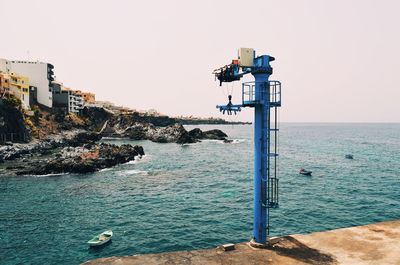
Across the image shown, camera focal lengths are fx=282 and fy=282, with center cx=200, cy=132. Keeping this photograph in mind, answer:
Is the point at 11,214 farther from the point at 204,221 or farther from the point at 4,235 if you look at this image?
the point at 204,221

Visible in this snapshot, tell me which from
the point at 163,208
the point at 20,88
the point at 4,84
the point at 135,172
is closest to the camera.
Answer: the point at 163,208

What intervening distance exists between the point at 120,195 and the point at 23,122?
213 ft

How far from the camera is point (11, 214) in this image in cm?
3588

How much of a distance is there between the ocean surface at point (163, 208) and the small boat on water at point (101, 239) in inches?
22.3

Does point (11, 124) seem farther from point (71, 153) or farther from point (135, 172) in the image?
point (135, 172)

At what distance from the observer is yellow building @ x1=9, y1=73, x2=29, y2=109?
9894 centimetres

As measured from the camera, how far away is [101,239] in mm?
26500

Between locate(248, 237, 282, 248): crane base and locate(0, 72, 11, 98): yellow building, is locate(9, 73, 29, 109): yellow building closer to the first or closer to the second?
locate(0, 72, 11, 98): yellow building

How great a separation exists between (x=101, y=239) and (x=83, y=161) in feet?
129

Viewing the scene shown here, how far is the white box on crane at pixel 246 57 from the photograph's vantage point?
16328mm

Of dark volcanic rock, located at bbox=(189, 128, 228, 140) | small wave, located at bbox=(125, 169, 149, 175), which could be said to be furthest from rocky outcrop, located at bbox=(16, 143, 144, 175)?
dark volcanic rock, located at bbox=(189, 128, 228, 140)

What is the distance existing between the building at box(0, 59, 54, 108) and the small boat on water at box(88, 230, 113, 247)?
110904mm

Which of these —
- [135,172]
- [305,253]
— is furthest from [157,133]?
[305,253]

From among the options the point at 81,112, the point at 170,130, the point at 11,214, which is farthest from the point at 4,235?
the point at 81,112
